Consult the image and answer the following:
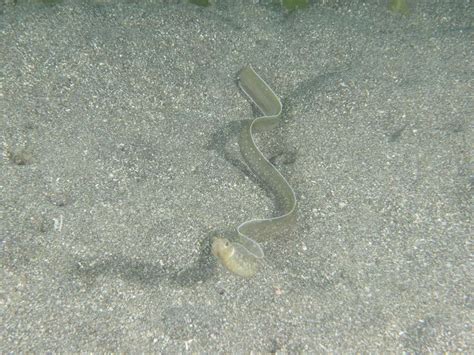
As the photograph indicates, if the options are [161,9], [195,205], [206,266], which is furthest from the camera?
[161,9]

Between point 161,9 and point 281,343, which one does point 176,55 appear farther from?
point 281,343

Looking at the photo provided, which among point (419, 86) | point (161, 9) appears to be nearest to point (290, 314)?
point (419, 86)

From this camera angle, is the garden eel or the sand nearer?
the sand

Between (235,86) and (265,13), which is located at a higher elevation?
(265,13)

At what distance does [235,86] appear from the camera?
145 inches

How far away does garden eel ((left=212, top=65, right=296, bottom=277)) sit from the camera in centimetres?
244

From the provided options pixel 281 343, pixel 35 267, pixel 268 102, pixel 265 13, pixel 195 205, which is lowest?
pixel 35 267

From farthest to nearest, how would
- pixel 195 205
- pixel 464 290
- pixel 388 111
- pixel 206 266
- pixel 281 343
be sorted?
pixel 388 111, pixel 195 205, pixel 206 266, pixel 464 290, pixel 281 343

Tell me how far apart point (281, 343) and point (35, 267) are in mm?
1543

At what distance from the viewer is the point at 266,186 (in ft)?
9.92

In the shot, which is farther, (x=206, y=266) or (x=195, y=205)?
(x=195, y=205)

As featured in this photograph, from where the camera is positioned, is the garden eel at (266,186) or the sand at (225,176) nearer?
the sand at (225,176)

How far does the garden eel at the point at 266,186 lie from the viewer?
8.00ft

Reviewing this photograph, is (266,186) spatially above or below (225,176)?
above
